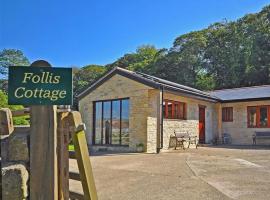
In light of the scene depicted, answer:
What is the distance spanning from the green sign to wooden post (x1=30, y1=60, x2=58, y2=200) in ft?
0.34

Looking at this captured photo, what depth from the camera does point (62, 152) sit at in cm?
328

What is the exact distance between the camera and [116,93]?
1670 centimetres

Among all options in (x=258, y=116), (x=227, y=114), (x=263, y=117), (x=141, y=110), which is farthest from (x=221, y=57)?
(x=141, y=110)

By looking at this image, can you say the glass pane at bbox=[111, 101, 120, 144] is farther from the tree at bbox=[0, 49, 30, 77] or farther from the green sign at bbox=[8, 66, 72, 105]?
the green sign at bbox=[8, 66, 72, 105]

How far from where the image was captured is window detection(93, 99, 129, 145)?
16.2 metres

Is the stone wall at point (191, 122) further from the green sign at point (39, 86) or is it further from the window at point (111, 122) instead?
the green sign at point (39, 86)

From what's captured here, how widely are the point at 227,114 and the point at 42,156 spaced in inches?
772

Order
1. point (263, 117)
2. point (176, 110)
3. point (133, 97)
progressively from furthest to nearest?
1. point (263, 117)
2. point (176, 110)
3. point (133, 97)

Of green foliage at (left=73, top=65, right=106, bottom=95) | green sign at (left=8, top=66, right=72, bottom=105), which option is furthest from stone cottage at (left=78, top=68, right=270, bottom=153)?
green foliage at (left=73, top=65, right=106, bottom=95)

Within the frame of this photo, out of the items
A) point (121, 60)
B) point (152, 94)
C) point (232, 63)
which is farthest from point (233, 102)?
point (121, 60)

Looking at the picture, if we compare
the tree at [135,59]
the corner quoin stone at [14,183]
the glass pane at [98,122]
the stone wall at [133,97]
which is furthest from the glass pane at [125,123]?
the tree at [135,59]

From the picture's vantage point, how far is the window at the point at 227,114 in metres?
21.1

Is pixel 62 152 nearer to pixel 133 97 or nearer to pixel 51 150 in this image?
pixel 51 150

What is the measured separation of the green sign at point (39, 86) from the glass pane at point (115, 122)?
44.0ft
